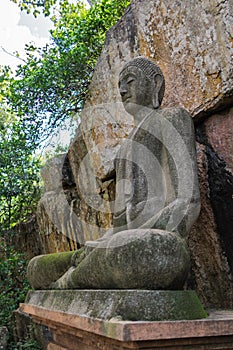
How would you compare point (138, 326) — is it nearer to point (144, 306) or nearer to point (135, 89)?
point (144, 306)

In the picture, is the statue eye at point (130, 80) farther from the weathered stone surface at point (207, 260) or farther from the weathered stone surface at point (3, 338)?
the weathered stone surface at point (3, 338)

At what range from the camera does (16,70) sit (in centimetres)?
781

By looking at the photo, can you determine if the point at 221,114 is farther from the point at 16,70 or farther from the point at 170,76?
the point at 16,70

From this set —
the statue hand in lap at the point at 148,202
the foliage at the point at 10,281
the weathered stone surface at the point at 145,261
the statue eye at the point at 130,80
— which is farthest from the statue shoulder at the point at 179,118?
the foliage at the point at 10,281

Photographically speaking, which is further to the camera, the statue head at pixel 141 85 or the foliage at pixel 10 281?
the foliage at pixel 10 281

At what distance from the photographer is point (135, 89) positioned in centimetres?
324

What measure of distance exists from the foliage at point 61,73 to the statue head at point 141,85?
4.18 metres

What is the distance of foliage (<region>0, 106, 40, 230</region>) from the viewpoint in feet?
24.5

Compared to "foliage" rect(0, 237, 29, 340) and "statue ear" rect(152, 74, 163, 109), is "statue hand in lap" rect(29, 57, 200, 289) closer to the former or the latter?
"statue ear" rect(152, 74, 163, 109)

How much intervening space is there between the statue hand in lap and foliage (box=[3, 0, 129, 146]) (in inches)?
166

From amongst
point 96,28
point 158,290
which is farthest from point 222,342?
point 96,28

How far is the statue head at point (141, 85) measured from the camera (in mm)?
3240

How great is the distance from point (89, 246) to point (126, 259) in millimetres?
714

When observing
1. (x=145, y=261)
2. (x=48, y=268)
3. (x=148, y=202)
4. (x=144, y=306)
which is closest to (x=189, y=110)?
(x=148, y=202)
